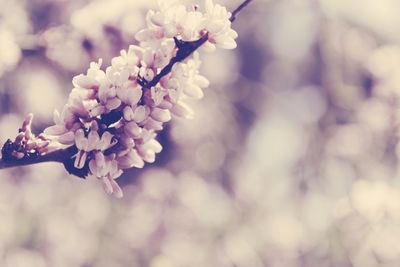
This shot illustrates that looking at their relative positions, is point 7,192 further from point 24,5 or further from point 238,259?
point 238,259

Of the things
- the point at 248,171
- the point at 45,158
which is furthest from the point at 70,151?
the point at 248,171

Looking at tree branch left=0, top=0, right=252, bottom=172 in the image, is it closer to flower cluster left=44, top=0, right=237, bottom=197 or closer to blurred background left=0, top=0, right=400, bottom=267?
flower cluster left=44, top=0, right=237, bottom=197

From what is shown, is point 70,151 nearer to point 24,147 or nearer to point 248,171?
point 24,147

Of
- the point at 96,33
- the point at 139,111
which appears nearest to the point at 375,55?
the point at 96,33

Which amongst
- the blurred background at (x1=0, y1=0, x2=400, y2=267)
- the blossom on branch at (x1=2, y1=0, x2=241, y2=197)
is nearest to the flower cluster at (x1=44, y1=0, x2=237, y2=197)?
the blossom on branch at (x1=2, y1=0, x2=241, y2=197)

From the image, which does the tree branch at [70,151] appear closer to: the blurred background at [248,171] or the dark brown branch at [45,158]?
the dark brown branch at [45,158]

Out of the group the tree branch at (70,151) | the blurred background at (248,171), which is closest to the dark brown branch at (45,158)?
the tree branch at (70,151)

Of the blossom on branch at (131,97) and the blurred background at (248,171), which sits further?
the blurred background at (248,171)
